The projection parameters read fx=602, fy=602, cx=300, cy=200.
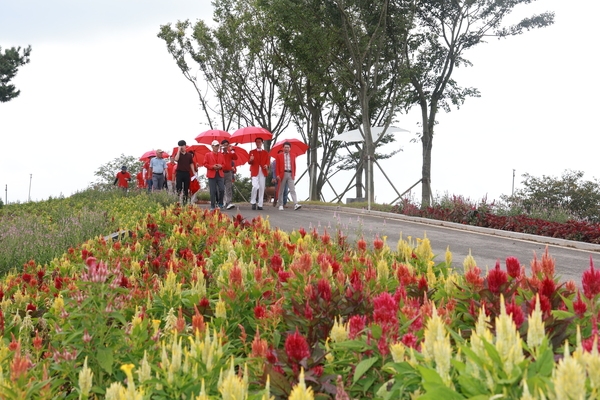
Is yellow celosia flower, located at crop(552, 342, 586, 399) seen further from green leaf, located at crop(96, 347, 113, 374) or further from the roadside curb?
the roadside curb

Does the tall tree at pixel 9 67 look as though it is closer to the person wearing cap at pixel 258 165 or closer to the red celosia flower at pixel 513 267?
the person wearing cap at pixel 258 165

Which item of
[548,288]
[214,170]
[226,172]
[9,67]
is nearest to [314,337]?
[548,288]

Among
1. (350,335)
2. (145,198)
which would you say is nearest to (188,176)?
(145,198)

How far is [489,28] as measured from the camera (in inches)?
1102

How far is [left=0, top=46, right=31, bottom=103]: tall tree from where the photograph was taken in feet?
119

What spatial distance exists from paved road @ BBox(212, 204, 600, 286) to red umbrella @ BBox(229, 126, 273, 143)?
737 cm

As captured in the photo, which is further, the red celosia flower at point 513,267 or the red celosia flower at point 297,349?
the red celosia flower at point 513,267

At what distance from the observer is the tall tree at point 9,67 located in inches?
1423

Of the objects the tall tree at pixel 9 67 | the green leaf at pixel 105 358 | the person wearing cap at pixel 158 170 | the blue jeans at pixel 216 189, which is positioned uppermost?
the tall tree at pixel 9 67

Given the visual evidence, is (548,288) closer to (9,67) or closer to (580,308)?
(580,308)

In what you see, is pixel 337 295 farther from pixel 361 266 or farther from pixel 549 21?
pixel 549 21

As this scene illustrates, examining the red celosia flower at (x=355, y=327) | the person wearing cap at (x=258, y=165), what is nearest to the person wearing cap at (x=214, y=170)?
the person wearing cap at (x=258, y=165)

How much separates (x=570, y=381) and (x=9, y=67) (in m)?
40.3

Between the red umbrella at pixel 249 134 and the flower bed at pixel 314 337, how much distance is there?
21.4 metres
